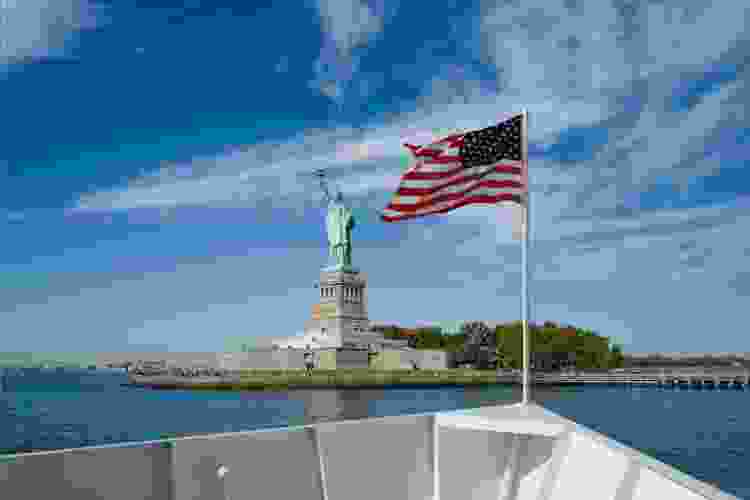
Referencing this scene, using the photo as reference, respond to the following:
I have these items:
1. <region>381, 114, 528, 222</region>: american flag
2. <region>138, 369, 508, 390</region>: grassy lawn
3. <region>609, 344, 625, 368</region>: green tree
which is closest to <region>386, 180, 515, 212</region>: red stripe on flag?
<region>381, 114, 528, 222</region>: american flag

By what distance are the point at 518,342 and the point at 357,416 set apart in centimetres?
6683

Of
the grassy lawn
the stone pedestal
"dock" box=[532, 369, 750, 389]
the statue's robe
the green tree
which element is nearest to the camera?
the grassy lawn

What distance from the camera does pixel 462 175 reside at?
8.84m

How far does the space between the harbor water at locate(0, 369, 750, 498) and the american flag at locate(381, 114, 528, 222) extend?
22.1 m

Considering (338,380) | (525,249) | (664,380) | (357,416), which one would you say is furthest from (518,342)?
(525,249)

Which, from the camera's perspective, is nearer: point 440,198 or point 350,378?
point 440,198

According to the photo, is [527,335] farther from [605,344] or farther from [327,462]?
[605,344]

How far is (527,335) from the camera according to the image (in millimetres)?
8477

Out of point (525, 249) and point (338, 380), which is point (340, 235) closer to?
point (338, 380)

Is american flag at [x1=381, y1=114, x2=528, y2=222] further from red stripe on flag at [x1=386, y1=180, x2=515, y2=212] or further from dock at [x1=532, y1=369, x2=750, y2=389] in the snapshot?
dock at [x1=532, y1=369, x2=750, y2=389]

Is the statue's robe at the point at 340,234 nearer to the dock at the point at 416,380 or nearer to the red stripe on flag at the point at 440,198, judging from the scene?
the dock at the point at 416,380

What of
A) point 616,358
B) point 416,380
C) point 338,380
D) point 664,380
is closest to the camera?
point 338,380

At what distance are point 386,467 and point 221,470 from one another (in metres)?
1.85

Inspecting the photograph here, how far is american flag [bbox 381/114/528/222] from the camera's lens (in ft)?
29.0
